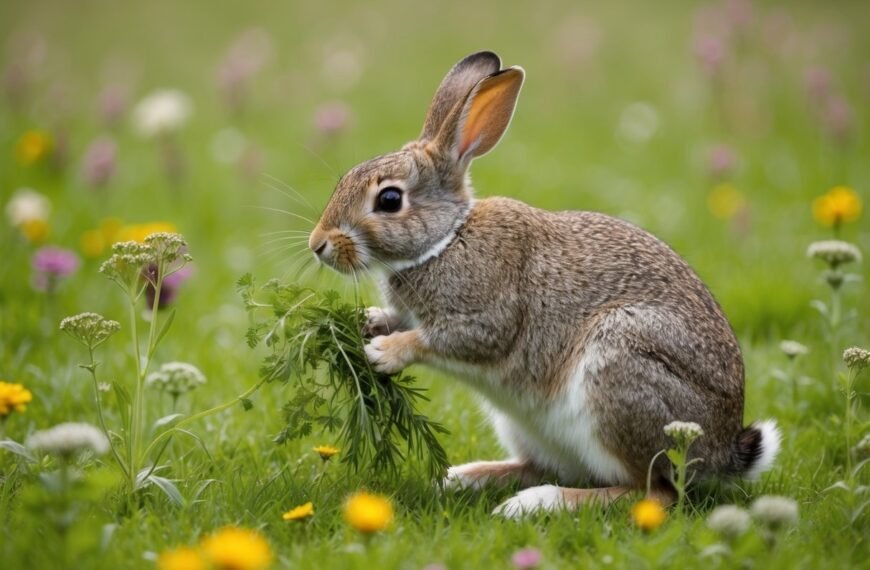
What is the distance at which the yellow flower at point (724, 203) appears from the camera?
8702mm

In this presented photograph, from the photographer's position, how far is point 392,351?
459cm

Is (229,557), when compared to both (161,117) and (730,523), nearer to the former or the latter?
(730,523)

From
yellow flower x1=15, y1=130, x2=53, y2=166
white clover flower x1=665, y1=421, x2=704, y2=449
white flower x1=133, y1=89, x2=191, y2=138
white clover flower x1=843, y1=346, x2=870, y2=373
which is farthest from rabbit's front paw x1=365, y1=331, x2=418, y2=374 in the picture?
yellow flower x1=15, y1=130, x2=53, y2=166

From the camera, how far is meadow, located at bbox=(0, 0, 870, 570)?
13.0ft

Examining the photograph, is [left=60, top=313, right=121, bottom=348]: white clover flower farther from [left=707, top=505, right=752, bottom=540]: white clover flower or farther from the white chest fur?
[left=707, top=505, right=752, bottom=540]: white clover flower

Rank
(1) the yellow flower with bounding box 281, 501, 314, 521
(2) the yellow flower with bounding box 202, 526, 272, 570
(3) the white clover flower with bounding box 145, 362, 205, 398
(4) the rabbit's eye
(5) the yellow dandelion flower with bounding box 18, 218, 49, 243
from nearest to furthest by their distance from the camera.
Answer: (2) the yellow flower with bounding box 202, 526, 272, 570
(1) the yellow flower with bounding box 281, 501, 314, 521
(4) the rabbit's eye
(3) the white clover flower with bounding box 145, 362, 205, 398
(5) the yellow dandelion flower with bounding box 18, 218, 49, 243

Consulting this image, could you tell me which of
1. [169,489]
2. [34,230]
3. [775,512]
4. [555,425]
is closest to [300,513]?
[169,489]

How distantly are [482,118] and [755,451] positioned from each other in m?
2.05

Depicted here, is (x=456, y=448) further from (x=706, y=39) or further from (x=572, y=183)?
(x=706, y=39)

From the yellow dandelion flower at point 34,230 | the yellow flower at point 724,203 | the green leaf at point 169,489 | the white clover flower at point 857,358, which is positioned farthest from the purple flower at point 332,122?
the white clover flower at point 857,358

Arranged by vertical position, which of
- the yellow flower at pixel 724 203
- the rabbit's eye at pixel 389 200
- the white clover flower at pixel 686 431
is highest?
the rabbit's eye at pixel 389 200

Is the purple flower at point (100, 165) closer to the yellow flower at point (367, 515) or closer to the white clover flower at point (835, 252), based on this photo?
the white clover flower at point (835, 252)

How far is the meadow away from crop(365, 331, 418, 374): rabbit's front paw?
1.49 ft

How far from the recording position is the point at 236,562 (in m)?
2.97
